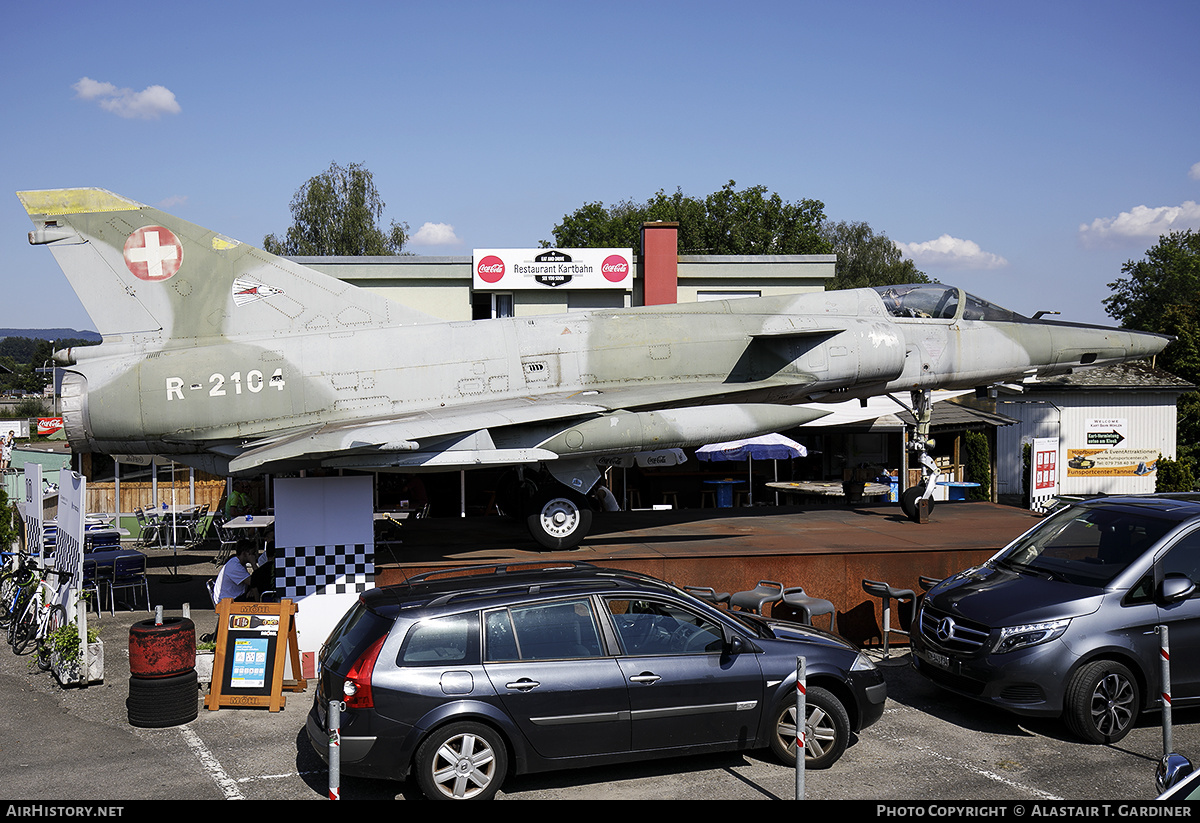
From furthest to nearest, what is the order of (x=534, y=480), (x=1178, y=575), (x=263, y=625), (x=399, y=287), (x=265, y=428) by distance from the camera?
(x=399, y=287)
(x=534, y=480)
(x=265, y=428)
(x=263, y=625)
(x=1178, y=575)

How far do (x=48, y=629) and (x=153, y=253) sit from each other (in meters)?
5.00

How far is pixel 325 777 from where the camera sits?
22.3ft

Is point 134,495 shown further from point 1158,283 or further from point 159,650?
point 1158,283

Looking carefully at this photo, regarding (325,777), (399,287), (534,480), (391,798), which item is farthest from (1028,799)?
(399,287)

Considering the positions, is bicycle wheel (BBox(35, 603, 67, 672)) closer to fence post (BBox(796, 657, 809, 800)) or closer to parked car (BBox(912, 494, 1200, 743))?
fence post (BBox(796, 657, 809, 800))

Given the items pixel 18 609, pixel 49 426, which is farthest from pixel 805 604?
pixel 49 426

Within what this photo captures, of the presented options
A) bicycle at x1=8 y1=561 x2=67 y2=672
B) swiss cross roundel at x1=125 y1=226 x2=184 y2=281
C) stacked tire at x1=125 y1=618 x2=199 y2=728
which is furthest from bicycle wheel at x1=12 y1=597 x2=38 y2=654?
swiss cross roundel at x1=125 y1=226 x2=184 y2=281

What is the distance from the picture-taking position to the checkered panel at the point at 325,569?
393 inches

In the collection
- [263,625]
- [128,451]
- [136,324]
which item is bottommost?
[263,625]

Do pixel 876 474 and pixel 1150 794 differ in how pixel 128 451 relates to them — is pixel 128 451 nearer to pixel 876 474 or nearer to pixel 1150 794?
pixel 1150 794

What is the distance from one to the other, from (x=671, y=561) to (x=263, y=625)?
4808 mm

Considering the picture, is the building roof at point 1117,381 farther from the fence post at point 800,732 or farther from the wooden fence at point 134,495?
the wooden fence at point 134,495

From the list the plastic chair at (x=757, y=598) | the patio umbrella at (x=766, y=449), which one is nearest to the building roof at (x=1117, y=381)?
the patio umbrella at (x=766, y=449)

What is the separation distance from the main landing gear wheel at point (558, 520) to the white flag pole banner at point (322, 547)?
2600 millimetres
